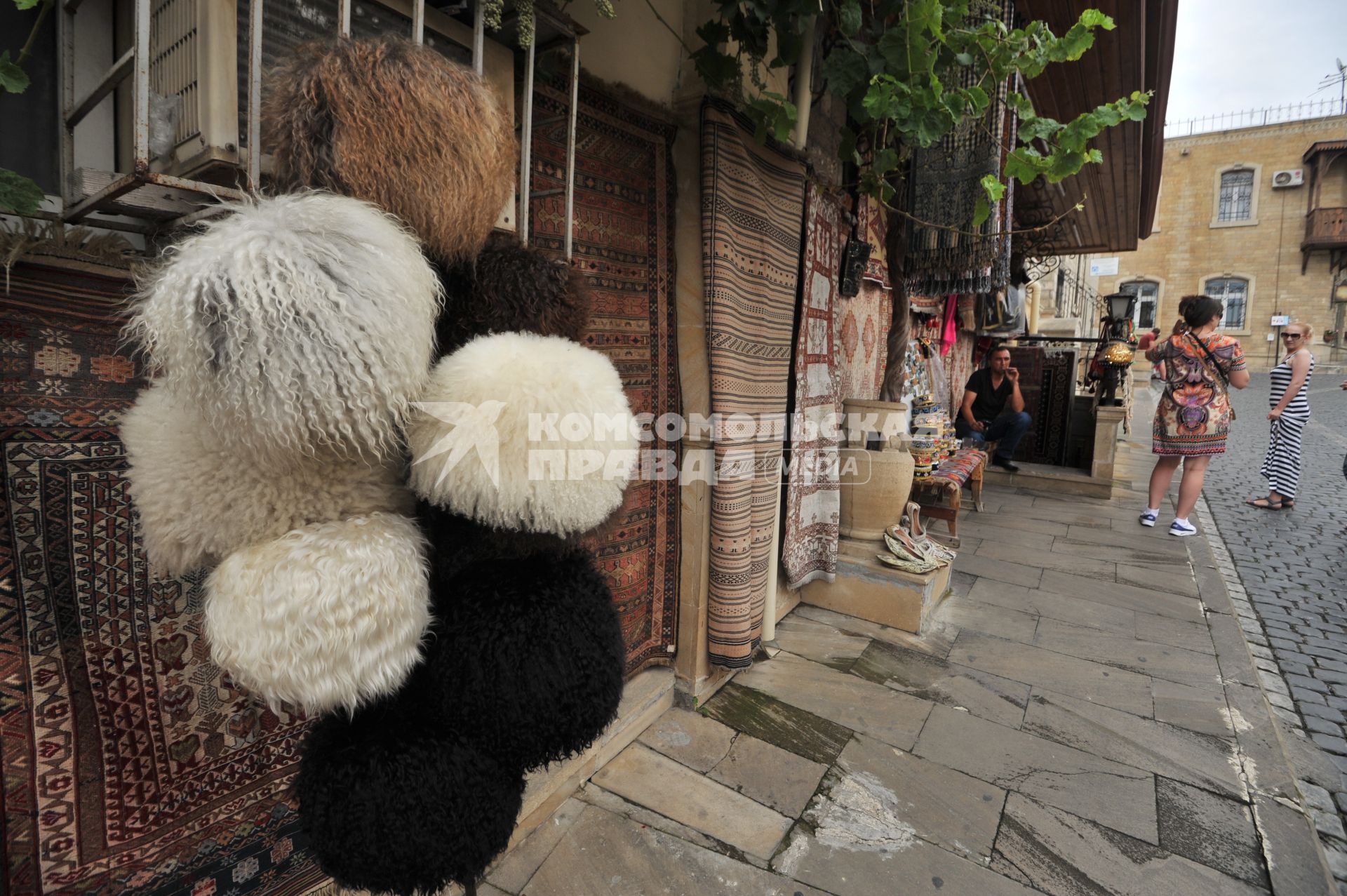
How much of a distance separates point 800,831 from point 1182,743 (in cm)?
178

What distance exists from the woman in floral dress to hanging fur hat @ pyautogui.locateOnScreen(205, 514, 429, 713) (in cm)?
609

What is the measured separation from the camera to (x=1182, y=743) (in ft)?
8.55

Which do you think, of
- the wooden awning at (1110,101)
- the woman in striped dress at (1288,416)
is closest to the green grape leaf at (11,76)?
the wooden awning at (1110,101)

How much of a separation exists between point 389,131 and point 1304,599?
A: 19.2 ft

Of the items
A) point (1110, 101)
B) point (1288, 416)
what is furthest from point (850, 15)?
point (1288, 416)

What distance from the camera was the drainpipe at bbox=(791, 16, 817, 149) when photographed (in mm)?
2078

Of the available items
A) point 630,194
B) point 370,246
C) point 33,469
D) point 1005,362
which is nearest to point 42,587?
point 33,469

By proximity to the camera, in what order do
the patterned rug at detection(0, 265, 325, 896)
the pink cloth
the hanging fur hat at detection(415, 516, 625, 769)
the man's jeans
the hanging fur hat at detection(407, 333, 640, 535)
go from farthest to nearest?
the man's jeans
the pink cloth
the patterned rug at detection(0, 265, 325, 896)
the hanging fur hat at detection(415, 516, 625, 769)
the hanging fur hat at detection(407, 333, 640, 535)

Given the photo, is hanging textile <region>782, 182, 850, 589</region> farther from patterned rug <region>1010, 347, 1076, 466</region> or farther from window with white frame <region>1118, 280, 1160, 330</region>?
window with white frame <region>1118, 280, 1160, 330</region>

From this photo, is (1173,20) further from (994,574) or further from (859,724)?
(859,724)

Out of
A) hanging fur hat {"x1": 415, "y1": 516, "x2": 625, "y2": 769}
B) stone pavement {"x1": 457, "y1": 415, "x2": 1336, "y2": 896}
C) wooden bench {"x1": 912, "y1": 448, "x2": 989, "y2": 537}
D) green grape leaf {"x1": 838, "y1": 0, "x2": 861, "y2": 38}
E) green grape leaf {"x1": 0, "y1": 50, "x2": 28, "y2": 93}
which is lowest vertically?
stone pavement {"x1": 457, "y1": 415, "x2": 1336, "y2": 896}

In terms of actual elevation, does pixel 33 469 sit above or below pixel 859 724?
above

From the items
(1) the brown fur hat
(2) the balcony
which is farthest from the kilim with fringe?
(2) the balcony

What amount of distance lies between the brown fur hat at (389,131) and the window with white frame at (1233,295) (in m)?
33.5
